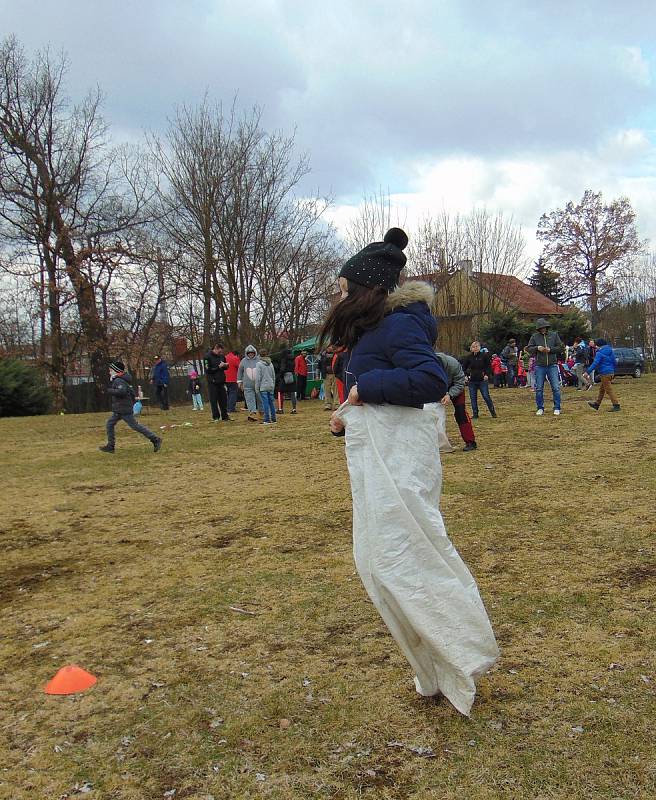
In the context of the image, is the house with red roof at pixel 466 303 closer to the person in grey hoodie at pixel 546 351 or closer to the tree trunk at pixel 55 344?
the tree trunk at pixel 55 344

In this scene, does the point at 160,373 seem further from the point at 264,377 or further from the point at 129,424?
the point at 129,424

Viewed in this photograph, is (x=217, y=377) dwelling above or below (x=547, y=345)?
below

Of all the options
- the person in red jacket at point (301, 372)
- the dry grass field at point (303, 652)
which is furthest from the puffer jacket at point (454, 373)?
the person in red jacket at point (301, 372)

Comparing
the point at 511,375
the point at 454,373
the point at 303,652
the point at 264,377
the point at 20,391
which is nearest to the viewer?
the point at 303,652

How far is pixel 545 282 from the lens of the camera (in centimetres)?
5966

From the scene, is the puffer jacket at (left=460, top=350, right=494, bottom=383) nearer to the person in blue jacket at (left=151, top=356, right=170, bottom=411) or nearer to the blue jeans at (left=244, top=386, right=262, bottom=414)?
the blue jeans at (left=244, top=386, right=262, bottom=414)

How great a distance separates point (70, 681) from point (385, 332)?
244cm

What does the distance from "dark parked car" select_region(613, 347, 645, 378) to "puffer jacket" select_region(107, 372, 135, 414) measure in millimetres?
25259

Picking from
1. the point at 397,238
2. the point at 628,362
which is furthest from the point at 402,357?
the point at 628,362

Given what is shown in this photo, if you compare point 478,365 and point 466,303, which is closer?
point 478,365

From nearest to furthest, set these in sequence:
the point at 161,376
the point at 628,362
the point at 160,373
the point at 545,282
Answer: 1. the point at 160,373
2. the point at 161,376
3. the point at 628,362
4. the point at 545,282

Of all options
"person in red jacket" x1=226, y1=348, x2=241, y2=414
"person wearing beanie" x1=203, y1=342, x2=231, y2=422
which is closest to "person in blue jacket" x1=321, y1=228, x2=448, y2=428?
"person wearing beanie" x1=203, y1=342, x2=231, y2=422

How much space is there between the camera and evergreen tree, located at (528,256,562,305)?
57.5m

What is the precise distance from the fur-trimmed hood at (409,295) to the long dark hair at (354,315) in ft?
0.11
